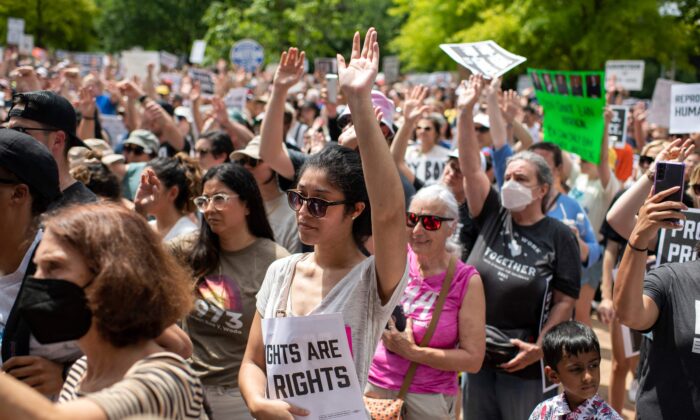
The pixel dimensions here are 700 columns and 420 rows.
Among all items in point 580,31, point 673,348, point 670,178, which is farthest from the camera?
point 580,31

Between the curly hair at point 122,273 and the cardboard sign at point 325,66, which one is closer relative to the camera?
the curly hair at point 122,273

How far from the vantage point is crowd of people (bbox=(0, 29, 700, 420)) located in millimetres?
2199

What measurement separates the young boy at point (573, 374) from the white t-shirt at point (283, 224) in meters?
1.66

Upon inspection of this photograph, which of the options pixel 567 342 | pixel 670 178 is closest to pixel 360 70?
pixel 670 178

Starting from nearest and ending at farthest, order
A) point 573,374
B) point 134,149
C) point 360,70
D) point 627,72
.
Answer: point 360,70
point 573,374
point 134,149
point 627,72

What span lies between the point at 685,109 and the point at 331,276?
4.82 meters

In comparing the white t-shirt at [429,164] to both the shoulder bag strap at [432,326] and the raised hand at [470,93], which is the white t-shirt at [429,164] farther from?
the shoulder bag strap at [432,326]

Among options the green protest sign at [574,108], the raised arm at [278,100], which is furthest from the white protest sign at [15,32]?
the raised arm at [278,100]

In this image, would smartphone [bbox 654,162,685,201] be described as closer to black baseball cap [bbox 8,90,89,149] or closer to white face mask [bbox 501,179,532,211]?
white face mask [bbox 501,179,532,211]

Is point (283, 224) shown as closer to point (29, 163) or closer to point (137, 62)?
point (29, 163)

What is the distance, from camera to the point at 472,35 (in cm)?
2639

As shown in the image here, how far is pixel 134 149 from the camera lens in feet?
25.7

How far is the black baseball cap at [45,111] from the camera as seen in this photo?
4219 millimetres

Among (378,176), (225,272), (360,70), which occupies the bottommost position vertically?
(225,272)
